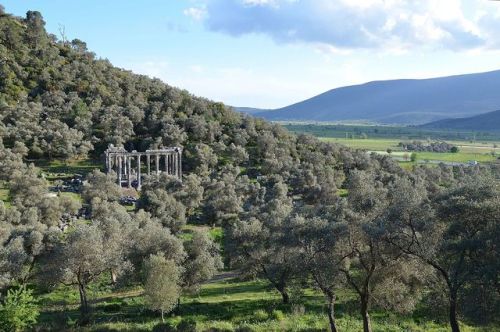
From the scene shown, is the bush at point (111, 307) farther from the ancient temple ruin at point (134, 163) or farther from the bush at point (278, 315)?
the ancient temple ruin at point (134, 163)

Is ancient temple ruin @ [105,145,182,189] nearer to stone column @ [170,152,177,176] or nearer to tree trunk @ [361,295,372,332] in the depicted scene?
stone column @ [170,152,177,176]

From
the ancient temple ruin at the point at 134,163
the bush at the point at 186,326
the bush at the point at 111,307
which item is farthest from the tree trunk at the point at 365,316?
the ancient temple ruin at the point at 134,163

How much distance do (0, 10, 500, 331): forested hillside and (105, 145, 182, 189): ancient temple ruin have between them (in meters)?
4.64

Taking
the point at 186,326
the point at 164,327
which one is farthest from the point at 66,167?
the point at 186,326

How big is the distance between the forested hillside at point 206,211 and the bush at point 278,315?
3092 mm

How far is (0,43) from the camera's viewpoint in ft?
408

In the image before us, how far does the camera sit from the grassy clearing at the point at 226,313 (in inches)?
1316

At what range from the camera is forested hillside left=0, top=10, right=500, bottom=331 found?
89.7 feet

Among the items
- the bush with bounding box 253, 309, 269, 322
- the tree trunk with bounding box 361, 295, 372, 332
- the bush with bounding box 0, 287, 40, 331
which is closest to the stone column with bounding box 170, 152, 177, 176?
the bush with bounding box 253, 309, 269, 322

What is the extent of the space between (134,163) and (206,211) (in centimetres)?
3541

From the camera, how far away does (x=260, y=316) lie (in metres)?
35.2

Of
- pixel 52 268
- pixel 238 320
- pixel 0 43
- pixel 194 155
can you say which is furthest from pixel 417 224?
pixel 0 43

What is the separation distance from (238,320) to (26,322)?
1461 centimetres

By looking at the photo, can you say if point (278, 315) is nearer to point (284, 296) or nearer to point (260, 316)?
point (260, 316)
